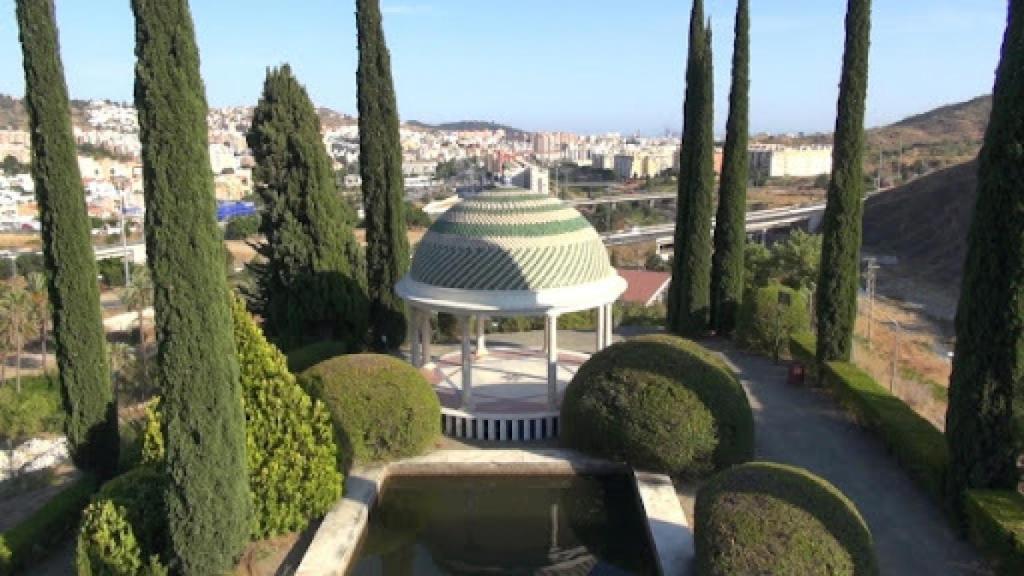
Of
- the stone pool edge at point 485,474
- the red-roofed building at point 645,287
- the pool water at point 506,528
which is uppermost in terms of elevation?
the stone pool edge at point 485,474

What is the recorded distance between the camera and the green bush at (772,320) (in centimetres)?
2156

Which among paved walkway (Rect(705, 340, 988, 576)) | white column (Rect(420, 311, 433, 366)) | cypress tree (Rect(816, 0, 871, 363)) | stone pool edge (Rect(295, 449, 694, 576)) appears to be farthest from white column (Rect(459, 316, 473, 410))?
cypress tree (Rect(816, 0, 871, 363))

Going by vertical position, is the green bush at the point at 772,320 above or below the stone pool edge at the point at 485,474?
above

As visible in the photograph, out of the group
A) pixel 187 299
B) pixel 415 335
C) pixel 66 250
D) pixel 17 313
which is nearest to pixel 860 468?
pixel 415 335

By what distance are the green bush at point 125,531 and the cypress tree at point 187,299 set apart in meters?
0.47

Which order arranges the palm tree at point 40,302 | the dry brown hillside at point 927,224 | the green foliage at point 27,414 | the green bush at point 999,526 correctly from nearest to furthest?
the green bush at point 999,526 < the green foliage at point 27,414 < the palm tree at point 40,302 < the dry brown hillside at point 927,224

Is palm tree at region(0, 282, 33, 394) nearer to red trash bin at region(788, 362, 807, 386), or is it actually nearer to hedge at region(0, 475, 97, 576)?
hedge at region(0, 475, 97, 576)

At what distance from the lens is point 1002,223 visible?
1063cm

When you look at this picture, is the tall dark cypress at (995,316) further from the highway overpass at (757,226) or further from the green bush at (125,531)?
the highway overpass at (757,226)

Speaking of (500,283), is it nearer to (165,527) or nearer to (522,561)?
(522,561)

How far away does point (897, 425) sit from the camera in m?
14.4

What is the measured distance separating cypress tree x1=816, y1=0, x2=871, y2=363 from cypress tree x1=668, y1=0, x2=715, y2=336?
5328 mm

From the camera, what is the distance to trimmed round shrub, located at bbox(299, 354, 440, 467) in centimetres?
1422

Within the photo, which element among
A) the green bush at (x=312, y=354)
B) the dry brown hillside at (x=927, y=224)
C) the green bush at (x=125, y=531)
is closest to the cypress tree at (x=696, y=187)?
the green bush at (x=312, y=354)
